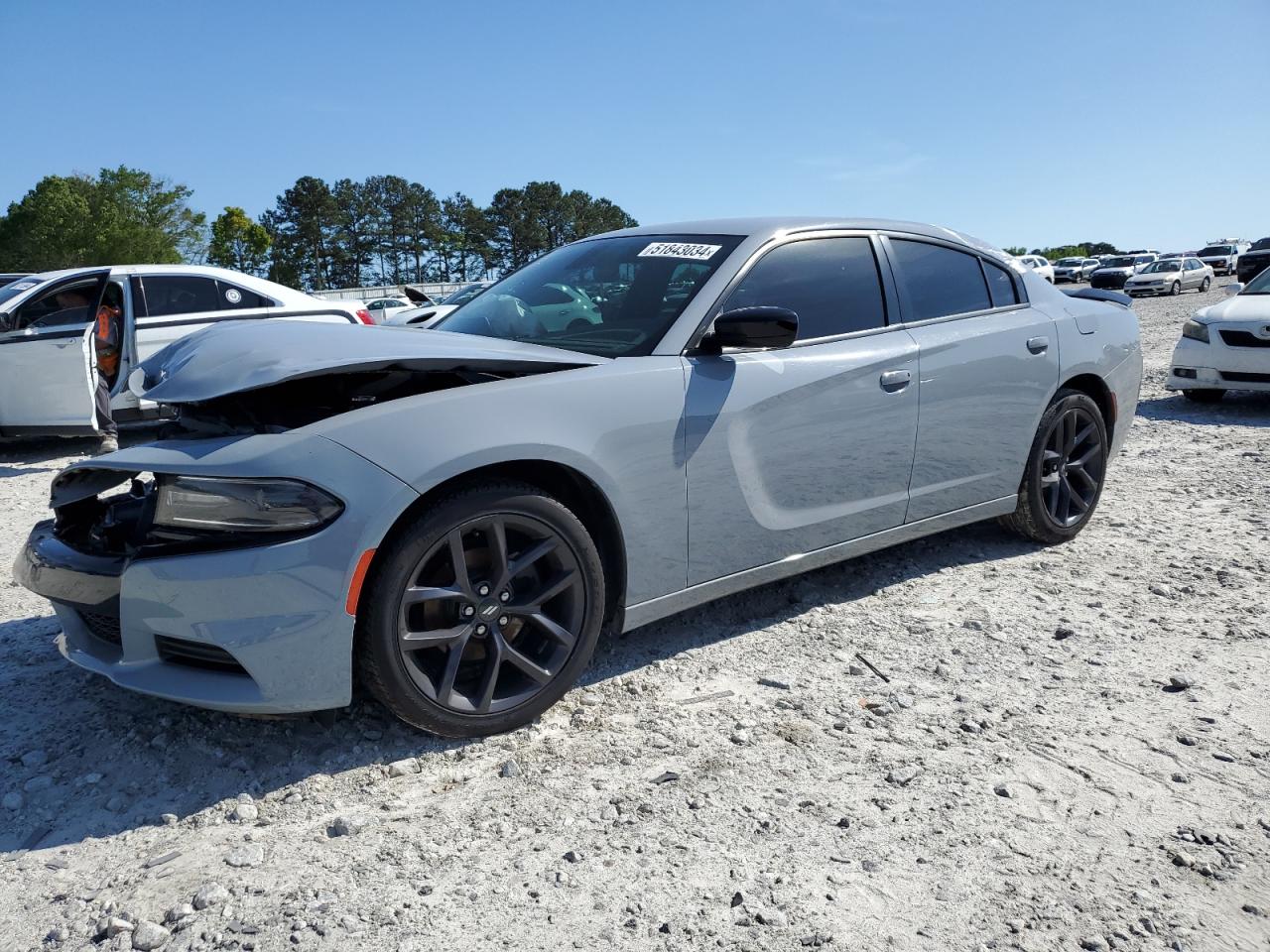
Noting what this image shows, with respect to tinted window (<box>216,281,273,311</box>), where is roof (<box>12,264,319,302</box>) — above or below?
above

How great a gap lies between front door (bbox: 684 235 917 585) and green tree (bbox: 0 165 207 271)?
62.8 meters

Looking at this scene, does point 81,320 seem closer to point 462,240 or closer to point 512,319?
point 512,319

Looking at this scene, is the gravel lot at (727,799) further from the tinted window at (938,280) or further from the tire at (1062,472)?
the tinted window at (938,280)

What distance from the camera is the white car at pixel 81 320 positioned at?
7.52 metres

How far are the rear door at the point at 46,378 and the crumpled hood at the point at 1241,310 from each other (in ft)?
31.5

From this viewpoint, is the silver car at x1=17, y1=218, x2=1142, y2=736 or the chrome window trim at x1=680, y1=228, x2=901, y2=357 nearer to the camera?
the silver car at x1=17, y1=218, x2=1142, y2=736

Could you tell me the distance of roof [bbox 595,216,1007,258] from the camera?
361cm

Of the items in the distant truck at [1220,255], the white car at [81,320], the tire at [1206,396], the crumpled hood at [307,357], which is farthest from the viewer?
the distant truck at [1220,255]

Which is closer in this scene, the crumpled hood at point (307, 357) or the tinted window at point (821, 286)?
the crumpled hood at point (307, 357)

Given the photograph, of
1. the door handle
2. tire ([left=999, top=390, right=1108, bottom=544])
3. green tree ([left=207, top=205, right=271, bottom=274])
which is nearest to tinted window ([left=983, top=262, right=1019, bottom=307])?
tire ([left=999, top=390, right=1108, bottom=544])

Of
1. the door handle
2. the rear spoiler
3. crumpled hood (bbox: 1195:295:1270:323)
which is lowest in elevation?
crumpled hood (bbox: 1195:295:1270:323)

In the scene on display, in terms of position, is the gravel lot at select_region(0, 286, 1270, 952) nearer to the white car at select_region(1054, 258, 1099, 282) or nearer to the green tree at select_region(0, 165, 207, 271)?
the white car at select_region(1054, 258, 1099, 282)

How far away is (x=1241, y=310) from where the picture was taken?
885cm

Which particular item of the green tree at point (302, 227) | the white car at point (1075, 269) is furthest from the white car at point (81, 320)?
the green tree at point (302, 227)
